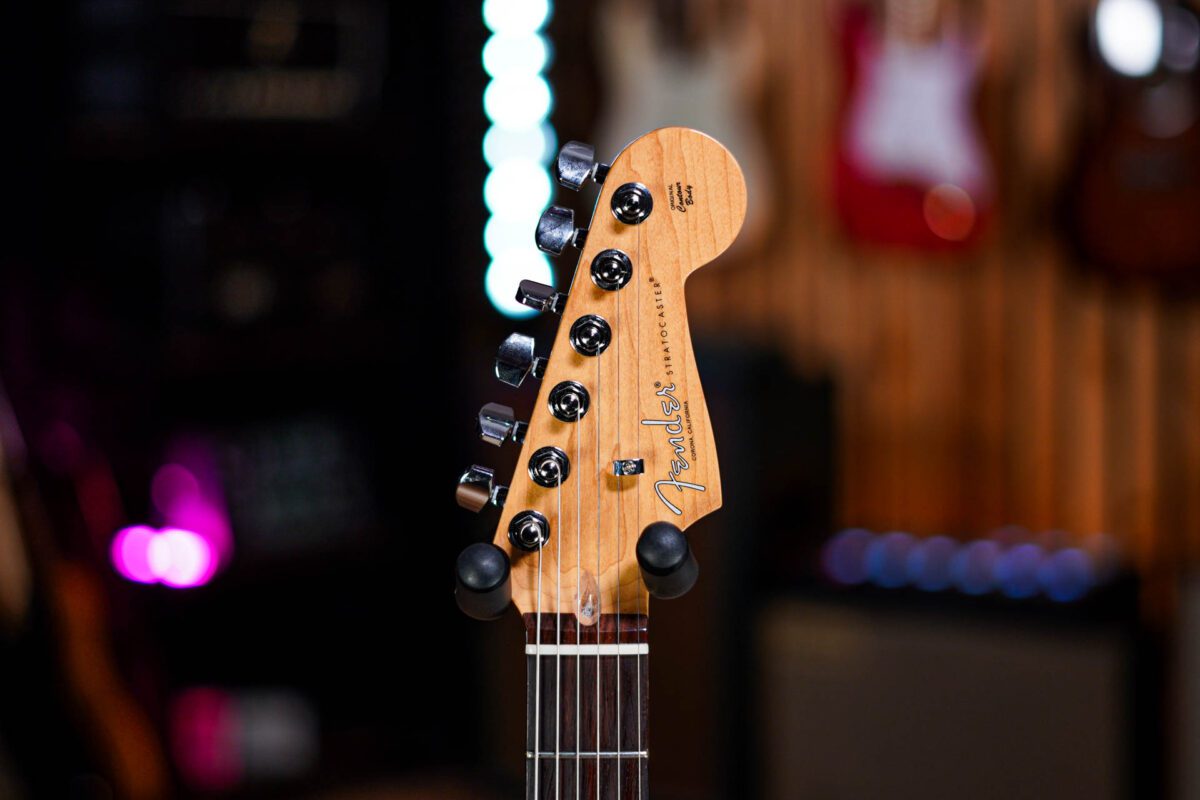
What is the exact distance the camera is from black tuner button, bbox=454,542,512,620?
2.89 ft

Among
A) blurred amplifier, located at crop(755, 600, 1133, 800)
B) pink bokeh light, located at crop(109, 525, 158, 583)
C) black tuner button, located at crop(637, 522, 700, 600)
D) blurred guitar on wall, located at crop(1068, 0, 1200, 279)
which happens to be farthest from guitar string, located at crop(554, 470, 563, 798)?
blurred guitar on wall, located at crop(1068, 0, 1200, 279)

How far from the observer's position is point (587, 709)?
99cm

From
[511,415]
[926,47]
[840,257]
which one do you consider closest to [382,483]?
[840,257]

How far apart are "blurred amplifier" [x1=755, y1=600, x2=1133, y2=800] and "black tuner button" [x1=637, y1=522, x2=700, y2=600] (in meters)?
1.48

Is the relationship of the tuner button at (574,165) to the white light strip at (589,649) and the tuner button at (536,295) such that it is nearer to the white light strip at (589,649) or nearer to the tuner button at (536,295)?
the tuner button at (536,295)

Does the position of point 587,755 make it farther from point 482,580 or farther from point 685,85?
point 685,85

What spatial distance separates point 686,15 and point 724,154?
6.62 ft

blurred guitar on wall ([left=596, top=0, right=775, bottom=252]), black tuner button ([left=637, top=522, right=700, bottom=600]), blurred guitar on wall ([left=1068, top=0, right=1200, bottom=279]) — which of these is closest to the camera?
black tuner button ([left=637, top=522, right=700, bottom=600])

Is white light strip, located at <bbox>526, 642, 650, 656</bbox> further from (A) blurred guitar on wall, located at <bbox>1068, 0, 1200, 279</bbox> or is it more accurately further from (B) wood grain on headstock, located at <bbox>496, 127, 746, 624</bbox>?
(A) blurred guitar on wall, located at <bbox>1068, 0, 1200, 279</bbox>

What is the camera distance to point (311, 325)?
107 inches

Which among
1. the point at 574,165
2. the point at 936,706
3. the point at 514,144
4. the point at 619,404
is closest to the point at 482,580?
the point at 619,404

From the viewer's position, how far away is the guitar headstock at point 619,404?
37.8 inches

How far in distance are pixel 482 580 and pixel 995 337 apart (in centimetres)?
208

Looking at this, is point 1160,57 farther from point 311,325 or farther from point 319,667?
point 319,667
